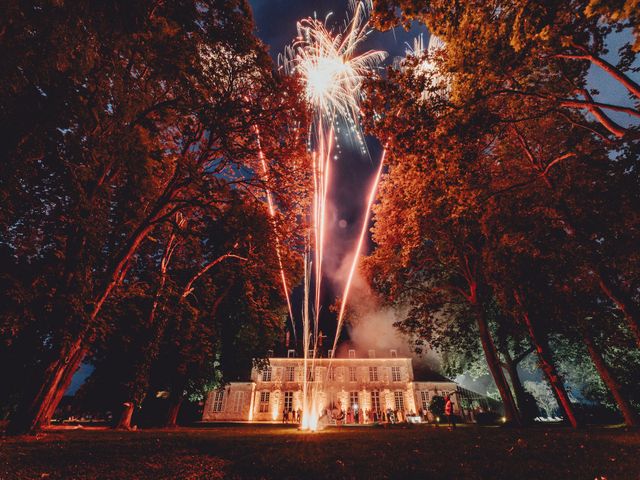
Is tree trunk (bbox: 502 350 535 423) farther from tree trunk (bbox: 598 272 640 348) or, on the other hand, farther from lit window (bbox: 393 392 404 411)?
lit window (bbox: 393 392 404 411)

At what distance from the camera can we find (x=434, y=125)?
8.91 meters

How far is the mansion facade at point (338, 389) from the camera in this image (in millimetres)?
40031

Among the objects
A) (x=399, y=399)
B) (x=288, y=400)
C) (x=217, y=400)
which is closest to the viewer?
(x=217, y=400)

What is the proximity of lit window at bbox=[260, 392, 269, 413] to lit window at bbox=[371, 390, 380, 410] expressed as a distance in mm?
14080

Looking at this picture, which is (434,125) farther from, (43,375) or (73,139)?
(43,375)

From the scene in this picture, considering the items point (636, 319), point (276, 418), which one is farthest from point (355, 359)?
point (636, 319)

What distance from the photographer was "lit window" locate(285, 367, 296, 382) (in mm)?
42594

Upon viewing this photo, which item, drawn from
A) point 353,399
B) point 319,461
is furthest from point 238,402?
point 319,461

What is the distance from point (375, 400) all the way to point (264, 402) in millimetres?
14895

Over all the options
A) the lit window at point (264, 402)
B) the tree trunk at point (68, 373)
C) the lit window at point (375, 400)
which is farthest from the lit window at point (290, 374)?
the tree trunk at point (68, 373)

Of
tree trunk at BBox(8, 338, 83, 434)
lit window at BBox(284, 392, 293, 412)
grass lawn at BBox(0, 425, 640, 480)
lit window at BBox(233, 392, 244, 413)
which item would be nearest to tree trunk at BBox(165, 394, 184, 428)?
tree trunk at BBox(8, 338, 83, 434)

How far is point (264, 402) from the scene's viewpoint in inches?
1614

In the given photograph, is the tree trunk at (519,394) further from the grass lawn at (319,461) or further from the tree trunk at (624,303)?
the grass lawn at (319,461)

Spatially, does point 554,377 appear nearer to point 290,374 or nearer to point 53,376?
point 53,376
